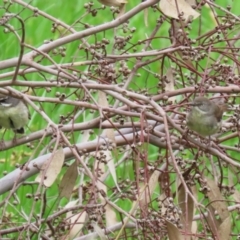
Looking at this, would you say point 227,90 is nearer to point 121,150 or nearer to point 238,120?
point 238,120

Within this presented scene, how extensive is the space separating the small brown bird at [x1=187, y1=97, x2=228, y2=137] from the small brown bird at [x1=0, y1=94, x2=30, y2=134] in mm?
843

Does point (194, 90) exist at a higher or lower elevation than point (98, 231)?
higher

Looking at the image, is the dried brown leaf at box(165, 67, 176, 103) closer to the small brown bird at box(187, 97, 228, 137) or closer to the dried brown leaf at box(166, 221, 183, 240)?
the small brown bird at box(187, 97, 228, 137)

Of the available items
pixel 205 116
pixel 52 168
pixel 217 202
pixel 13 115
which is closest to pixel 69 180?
pixel 52 168

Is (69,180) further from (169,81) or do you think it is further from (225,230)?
(169,81)

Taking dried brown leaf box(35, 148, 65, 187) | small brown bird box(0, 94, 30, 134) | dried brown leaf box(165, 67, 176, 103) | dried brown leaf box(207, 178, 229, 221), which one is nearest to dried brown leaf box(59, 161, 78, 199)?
dried brown leaf box(35, 148, 65, 187)

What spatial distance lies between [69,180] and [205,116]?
0.58 meters

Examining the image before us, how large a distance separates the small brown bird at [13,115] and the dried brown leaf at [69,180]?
855mm

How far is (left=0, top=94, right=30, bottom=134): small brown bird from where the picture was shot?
354 cm

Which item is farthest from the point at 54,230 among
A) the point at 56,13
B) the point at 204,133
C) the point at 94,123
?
the point at 56,13

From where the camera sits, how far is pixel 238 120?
2.69 meters

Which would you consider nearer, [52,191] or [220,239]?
[220,239]

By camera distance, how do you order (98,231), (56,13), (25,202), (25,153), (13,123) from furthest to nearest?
(56,13), (25,153), (25,202), (13,123), (98,231)

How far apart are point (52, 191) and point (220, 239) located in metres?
1.83
